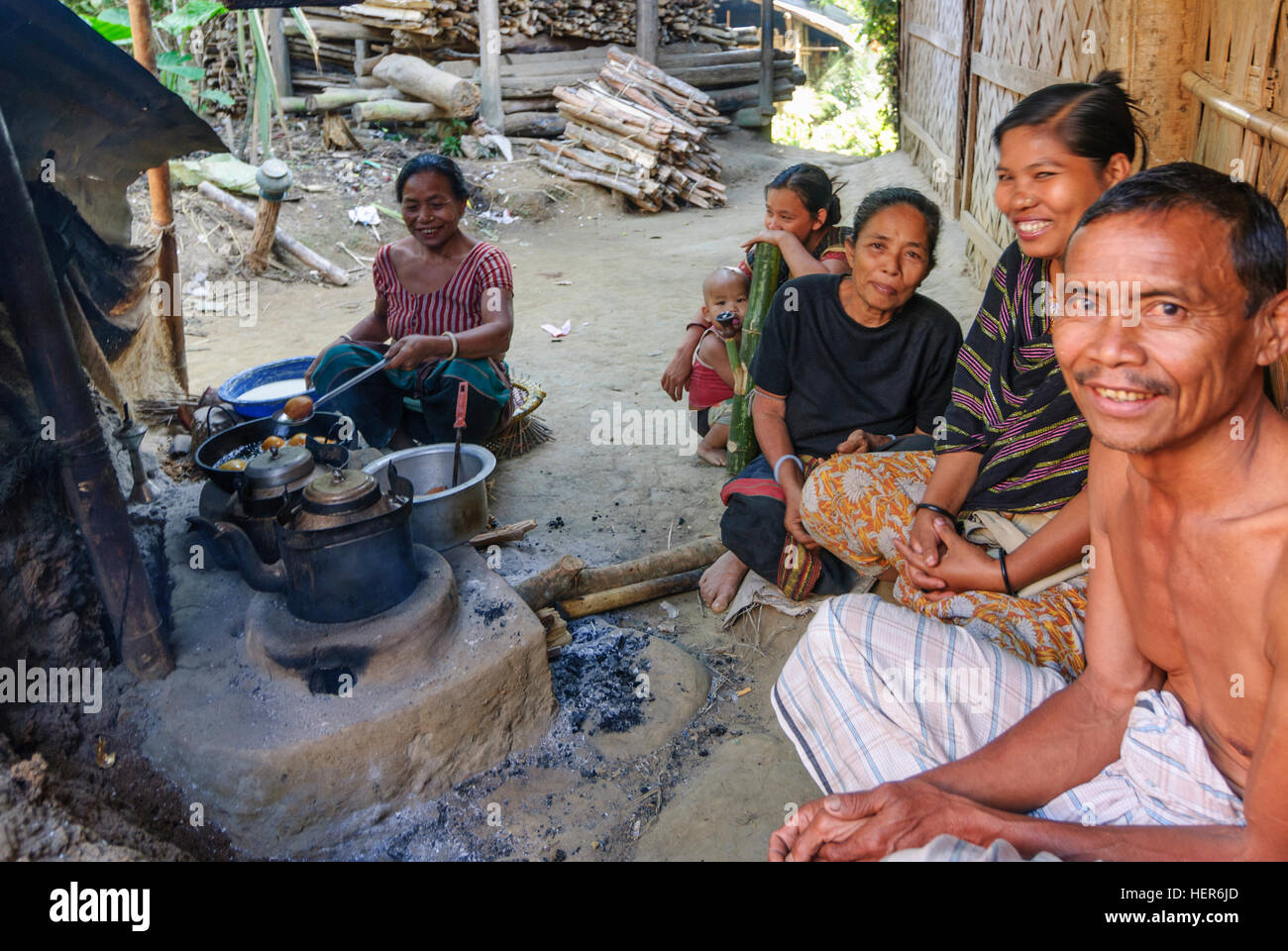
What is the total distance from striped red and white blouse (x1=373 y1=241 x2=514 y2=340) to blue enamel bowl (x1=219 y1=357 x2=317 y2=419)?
0.50m

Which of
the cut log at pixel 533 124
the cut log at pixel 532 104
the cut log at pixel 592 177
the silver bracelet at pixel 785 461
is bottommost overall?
the cut log at pixel 592 177

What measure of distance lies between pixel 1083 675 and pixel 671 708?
1343 millimetres

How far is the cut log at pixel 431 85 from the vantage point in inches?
408

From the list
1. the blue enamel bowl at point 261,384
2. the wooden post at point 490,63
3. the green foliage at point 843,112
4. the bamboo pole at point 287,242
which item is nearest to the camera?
the blue enamel bowl at point 261,384

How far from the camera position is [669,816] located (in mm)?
2391

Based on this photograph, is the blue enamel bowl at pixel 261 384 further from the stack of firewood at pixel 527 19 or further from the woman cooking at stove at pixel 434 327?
the stack of firewood at pixel 527 19

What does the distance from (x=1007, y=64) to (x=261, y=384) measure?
16.4 ft

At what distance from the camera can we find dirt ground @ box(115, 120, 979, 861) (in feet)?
7.76

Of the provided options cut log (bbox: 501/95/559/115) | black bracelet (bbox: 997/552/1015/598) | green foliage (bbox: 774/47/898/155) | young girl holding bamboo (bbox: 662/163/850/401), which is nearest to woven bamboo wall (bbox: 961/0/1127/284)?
young girl holding bamboo (bbox: 662/163/850/401)

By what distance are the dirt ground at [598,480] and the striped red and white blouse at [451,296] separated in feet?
2.64

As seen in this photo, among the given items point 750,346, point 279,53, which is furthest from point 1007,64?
point 279,53

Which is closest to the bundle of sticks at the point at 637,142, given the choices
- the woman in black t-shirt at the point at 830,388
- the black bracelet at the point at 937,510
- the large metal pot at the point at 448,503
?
the large metal pot at the point at 448,503

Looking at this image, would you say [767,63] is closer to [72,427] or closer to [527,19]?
[527,19]
